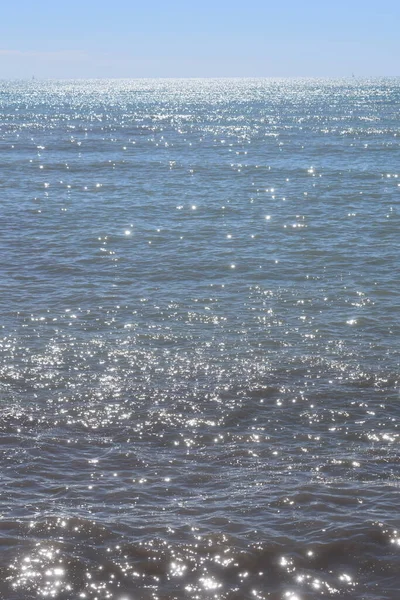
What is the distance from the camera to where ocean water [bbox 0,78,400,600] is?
11.7 meters

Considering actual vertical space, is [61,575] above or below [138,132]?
below

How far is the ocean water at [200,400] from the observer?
1169 cm

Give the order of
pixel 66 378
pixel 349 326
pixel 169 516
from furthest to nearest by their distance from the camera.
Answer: pixel 349 326 < pixel 66 378 < pixel 169 516

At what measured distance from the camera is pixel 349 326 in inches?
891

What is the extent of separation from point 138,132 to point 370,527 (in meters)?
80.0

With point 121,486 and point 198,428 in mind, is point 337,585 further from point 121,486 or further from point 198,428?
point 198,428

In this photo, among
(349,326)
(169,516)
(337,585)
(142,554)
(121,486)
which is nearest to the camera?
(337,585)

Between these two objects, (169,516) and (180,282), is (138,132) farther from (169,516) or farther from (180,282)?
(169,516)

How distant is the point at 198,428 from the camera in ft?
53.7

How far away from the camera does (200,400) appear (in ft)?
58.4

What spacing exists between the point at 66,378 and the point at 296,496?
26.5 ft

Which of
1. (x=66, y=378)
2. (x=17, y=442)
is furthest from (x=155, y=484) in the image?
(x=66, y=378)

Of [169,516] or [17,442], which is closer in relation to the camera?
[169,516]

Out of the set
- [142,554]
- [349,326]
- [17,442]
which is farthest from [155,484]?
[349,326]
